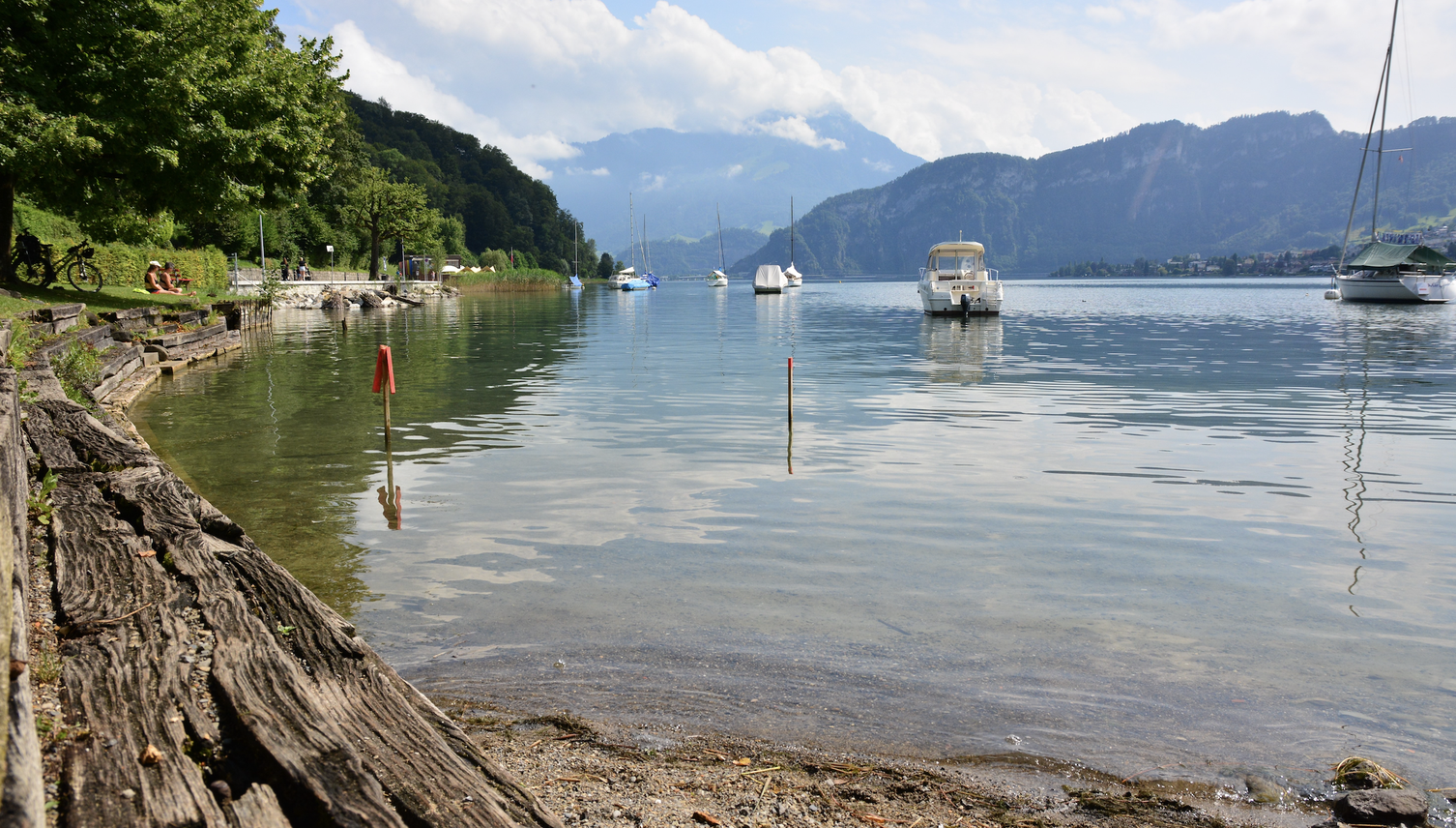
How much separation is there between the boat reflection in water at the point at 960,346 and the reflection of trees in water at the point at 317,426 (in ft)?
40.2

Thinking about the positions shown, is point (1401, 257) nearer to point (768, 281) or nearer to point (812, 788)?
point (768, 281)

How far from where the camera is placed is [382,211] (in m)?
88.8

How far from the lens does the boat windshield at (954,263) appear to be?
55.7 m

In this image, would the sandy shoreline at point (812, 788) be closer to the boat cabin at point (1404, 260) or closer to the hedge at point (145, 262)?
the hedge at point (145, 262)

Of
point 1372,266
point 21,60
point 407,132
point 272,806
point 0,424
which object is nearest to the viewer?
point 272,806

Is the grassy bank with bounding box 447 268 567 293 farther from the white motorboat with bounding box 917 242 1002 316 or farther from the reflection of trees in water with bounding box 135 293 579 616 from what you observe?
the reflection of trees in water with bounding box 135 293 579 616

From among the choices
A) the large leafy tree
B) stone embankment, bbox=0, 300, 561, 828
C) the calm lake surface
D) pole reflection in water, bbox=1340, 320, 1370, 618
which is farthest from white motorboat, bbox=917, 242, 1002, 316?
stone embankment, bbox=0, 300, 561, 828

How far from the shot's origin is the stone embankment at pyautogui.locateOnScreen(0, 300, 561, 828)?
3.09 metres

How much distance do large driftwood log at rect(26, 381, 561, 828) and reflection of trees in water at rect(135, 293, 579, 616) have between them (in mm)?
2439

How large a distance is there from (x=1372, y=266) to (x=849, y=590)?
82601 mm

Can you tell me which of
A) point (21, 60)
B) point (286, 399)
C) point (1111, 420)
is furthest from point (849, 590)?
point (21, 60)

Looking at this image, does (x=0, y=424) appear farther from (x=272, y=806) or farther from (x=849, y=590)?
(x=849, y=590)

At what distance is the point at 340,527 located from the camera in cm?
992

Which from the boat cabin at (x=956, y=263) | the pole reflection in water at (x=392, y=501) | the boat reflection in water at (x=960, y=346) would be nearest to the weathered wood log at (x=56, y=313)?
the pole reflection in water at (x=392, y=501)
